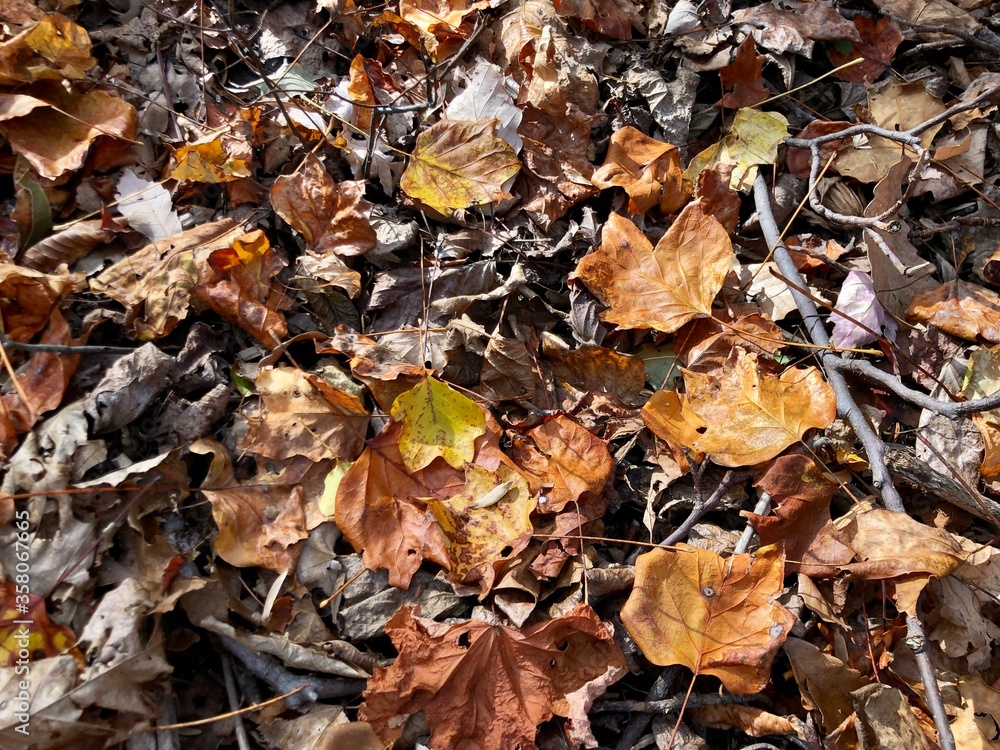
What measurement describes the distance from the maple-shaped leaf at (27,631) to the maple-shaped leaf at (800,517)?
158cm

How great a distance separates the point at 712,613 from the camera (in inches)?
58.7

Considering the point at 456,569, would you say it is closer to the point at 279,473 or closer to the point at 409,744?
the point at 409,744

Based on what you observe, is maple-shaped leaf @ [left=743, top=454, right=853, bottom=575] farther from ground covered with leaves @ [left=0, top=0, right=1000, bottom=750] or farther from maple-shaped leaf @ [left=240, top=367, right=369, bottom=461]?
maple-shaped leaf @ [left=240, top=367, right=369, bottom=461]

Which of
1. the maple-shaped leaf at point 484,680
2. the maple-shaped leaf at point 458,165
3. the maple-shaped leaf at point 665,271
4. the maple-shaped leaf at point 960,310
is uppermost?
the maple-shaped leaf at point 458,165

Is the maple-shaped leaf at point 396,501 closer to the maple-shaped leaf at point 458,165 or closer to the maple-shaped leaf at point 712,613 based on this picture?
the maple-shaped leaf at point 712,613

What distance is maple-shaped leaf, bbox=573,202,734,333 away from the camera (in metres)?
1.78

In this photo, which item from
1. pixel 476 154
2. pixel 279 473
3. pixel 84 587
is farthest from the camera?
pixel 476 154

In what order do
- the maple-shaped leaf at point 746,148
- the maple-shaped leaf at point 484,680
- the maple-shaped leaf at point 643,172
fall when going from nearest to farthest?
1. the maple-shaped leaf at point 484,680
2. the maple-shaped leaf at point 643,172
3. the maple-shaped leaf at point 746,148

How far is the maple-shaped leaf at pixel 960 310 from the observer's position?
186 cm

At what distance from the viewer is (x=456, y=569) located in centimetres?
152

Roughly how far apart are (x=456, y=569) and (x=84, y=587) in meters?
0.82

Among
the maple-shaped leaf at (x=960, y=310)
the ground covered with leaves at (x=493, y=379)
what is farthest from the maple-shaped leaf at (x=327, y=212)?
the maple-shaped leaf at (x=960, y=310)

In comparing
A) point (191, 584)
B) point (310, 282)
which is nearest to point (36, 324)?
point (310, 282)

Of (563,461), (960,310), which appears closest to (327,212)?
(563,461)
